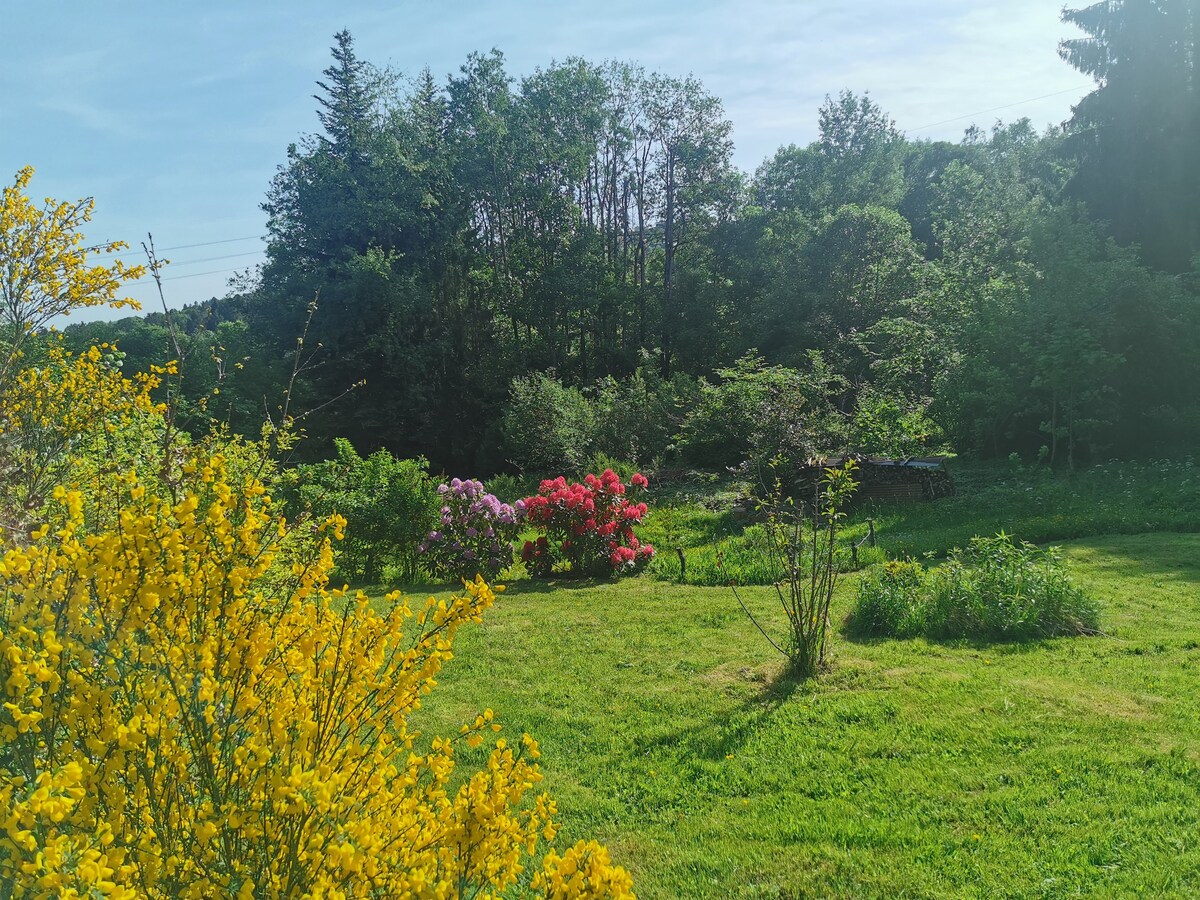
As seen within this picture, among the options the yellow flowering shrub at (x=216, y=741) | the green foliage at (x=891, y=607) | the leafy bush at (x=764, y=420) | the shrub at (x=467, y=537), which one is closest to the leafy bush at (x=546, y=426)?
the leafy bush at (x=764, y=420)

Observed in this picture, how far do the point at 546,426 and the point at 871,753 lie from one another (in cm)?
1451

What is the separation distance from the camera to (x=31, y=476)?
159 inches

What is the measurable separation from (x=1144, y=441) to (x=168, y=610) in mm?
15171

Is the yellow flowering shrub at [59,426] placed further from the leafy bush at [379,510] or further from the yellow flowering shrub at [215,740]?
the leafy bush at [379,510]

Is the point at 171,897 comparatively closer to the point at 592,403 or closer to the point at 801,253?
the point at 592,403

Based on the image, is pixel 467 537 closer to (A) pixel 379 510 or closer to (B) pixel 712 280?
(A) pixel 379 510

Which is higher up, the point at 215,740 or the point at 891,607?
the point at 215,740

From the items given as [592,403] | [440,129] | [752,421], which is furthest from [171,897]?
[440,129]

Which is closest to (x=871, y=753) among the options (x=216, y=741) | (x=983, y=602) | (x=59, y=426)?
(x=983, y=602)

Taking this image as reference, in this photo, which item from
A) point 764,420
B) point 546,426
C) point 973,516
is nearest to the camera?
point 973,516

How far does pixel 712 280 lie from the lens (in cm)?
2652

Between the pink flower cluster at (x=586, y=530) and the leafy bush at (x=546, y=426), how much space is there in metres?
7.25

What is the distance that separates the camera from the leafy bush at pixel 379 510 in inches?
363

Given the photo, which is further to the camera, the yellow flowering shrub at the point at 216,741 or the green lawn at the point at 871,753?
the green lawn at the point at 871,753
